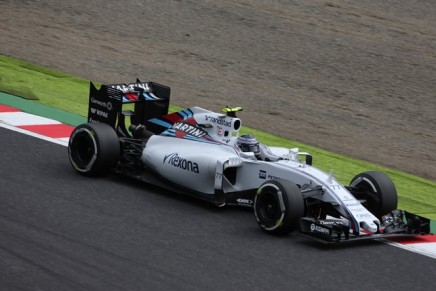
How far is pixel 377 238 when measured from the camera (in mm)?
8695

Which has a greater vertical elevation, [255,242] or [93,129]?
[93,129]

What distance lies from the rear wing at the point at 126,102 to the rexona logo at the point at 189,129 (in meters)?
0.43

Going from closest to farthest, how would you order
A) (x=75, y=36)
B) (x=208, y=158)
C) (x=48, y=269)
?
(x=48, y=269) → (x=208, y=158) → (x=75, y=36)

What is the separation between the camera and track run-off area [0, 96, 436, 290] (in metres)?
7.46

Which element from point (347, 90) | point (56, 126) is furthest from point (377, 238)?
point (347, 90)

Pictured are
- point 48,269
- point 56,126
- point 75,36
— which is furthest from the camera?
point 75,36

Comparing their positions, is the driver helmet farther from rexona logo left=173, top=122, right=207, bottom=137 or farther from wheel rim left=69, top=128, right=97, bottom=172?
wheel rim left=69, top=128, right=97, bottom=172

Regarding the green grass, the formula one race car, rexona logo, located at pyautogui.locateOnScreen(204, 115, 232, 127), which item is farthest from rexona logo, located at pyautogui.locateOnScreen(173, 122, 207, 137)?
the green grass

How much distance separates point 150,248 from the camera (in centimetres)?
813

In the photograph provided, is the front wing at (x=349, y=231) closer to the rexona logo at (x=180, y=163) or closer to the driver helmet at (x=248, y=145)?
the driver helmet at (x=248, y=145)

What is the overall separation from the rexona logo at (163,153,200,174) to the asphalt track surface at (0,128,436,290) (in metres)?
0.36

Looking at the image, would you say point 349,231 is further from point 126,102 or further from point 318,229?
point 126,102

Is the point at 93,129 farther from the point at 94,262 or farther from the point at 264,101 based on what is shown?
the point at 264,101

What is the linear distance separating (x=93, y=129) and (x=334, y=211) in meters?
2.61
